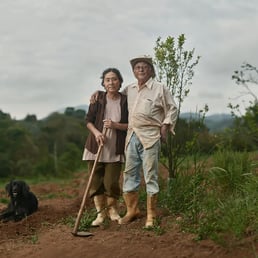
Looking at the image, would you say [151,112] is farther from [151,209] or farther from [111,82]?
[151,209]

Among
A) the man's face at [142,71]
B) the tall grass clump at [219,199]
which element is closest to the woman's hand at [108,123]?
the man's face at [142,71]

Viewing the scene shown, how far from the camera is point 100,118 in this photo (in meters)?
6.16

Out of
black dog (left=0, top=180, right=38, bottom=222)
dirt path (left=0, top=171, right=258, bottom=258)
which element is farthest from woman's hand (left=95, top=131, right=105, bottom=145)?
black dog (left=0, top=180, right=38, bottom=222)

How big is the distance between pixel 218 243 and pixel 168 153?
2151 mm

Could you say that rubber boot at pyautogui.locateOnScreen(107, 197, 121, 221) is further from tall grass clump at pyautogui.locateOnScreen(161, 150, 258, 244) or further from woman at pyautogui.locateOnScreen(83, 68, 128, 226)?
tall grass clump at pyautogui.locateOnScreen(161, 150, 258, 244)

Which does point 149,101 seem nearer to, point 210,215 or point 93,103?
point 93,103

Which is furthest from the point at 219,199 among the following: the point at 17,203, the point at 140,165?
the point at 17,203

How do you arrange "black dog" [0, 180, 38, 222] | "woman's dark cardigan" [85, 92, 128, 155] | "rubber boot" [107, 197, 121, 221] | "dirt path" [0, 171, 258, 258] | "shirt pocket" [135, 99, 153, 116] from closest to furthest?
1. "dirt path" [0, 171, 258, 258]
2. "shirt pocket" [135, 99, 153, 116]
3. "woman's dark cardigan" [85, 92, 128, 155]
4. "rubber boot" [107, 197, 121, 221]
5. "black dog" [0, 180, 38, 222]

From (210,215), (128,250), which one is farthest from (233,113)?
(128,250)

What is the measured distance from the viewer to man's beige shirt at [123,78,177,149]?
5.86 meters

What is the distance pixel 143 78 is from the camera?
593 centimetres

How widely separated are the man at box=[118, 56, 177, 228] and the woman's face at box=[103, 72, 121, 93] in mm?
170

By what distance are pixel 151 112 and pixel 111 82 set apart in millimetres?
562

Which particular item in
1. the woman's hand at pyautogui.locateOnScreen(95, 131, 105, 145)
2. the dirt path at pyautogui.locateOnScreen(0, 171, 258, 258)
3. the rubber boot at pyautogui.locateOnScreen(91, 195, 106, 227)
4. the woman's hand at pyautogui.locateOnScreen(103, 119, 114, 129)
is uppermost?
the woman's hand at pyautogui.locateOnScreen(103, 119, 114, 129)
